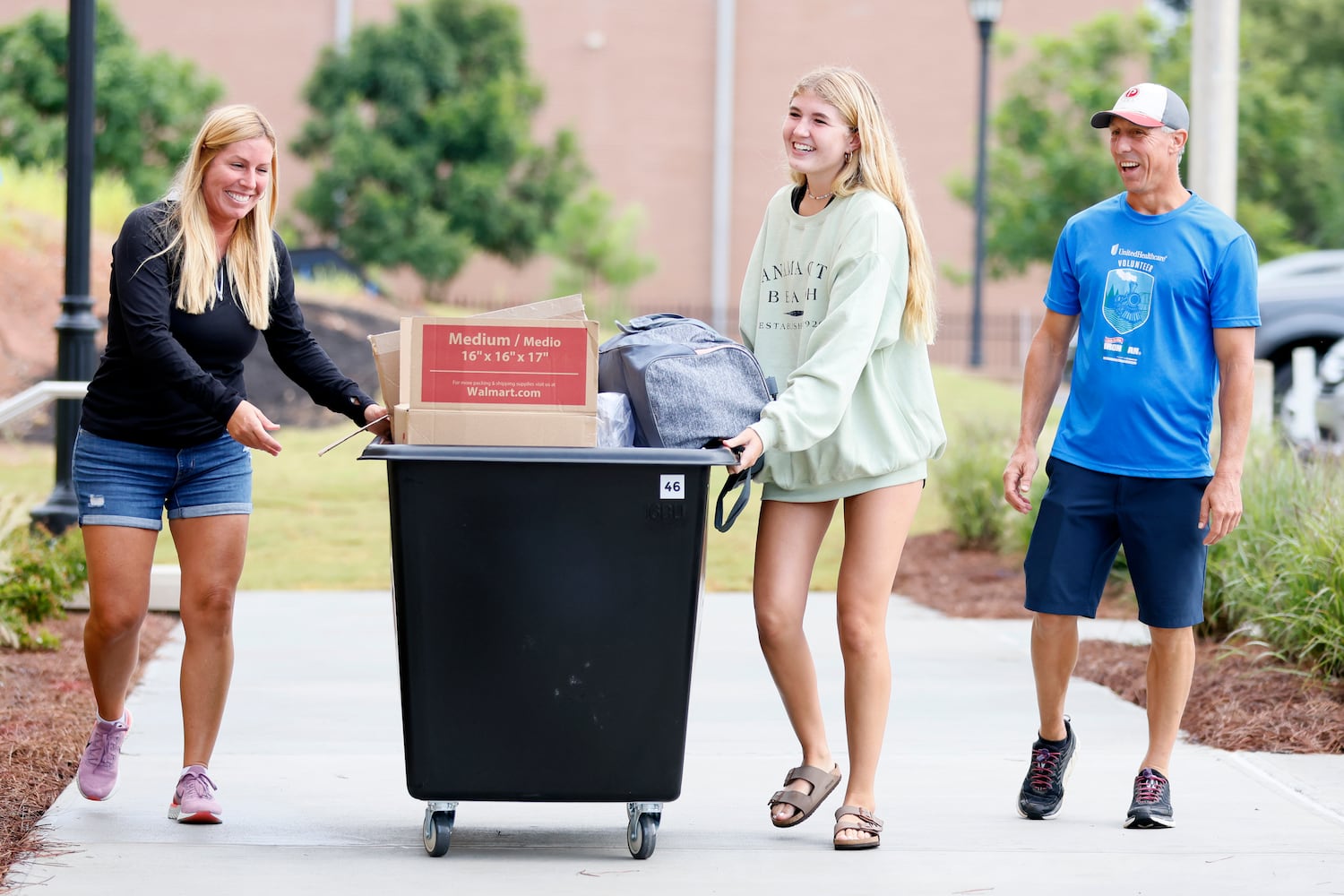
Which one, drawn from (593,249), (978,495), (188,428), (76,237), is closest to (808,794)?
(188,428)

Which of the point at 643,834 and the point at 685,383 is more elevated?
the point at 685,383

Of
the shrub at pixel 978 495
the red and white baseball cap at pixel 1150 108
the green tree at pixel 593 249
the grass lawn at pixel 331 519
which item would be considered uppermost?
the green tree at pixel 593 249

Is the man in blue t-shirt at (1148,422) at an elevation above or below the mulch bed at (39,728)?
above

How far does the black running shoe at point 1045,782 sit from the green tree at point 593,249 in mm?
21756

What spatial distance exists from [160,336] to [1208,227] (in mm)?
2695

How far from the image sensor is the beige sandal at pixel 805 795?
416 centimetres

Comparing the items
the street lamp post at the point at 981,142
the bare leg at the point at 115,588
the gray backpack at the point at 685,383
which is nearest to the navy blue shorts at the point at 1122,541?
the gray backpack at the point at 685,383

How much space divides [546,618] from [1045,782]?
1.53 metres

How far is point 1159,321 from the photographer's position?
419cm

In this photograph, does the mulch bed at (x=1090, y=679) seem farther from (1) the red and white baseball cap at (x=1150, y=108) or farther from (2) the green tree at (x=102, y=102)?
(2) the green tree at (x=102, y=102)

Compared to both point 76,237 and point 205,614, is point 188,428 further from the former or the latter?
point 76,237

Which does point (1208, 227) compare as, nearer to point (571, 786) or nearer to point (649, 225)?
point (571, 786)

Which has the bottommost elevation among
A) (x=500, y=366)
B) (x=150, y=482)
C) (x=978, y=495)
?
(x=978, y=495)

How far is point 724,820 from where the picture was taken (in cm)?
437
